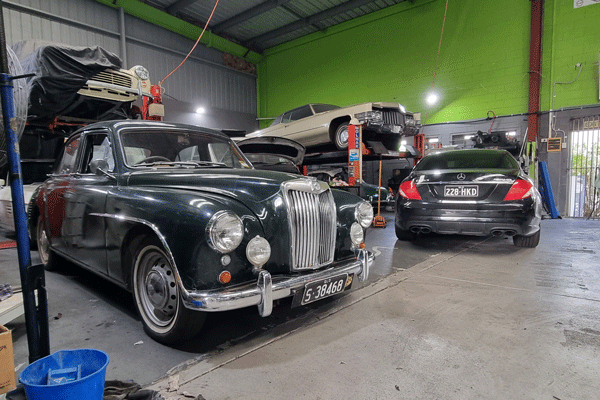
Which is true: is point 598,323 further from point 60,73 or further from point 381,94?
point 381,94

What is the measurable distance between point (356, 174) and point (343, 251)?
13.2 ft

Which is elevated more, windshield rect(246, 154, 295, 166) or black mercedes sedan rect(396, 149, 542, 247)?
windshield rect(246, 154, 295, 166)

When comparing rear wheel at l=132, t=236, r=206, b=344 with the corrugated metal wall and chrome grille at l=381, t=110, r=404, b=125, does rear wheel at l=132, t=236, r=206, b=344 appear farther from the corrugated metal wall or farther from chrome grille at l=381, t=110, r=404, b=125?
the corrugated metal wall

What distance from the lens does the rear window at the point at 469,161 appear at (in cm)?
461

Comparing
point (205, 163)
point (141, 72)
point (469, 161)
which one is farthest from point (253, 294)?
point (141, 72)

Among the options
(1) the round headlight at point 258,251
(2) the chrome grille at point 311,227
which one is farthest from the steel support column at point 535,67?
(1) the round headlight at point 258,251

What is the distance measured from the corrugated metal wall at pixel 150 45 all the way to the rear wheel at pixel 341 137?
8090mm

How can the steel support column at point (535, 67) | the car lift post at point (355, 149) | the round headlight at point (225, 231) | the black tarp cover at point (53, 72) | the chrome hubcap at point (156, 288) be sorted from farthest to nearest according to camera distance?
the steel support column at point (535, 67) → the car lift post at point (355, 149) → the black tarp cover at point (53, 72) → the chrome hubcap at point (156, 288) → the round headlight at point (225, 231)

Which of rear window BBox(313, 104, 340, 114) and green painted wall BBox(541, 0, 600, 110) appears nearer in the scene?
rear window BBox(313, 104, 340, 114)

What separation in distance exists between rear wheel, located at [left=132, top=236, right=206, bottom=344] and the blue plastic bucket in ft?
1.90

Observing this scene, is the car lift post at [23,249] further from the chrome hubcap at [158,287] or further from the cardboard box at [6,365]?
the chrome hubcap at [158,287]

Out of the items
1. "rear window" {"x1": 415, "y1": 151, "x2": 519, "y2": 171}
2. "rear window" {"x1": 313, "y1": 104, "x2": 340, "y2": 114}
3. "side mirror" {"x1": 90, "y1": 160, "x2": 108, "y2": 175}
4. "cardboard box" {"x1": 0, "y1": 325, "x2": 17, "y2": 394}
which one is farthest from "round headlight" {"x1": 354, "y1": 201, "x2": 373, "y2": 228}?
"rear window" {"x1": 313, "y1": 104, "x2": 340, "y2": 114}

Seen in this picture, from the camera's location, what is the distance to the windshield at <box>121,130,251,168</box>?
8.95 feet

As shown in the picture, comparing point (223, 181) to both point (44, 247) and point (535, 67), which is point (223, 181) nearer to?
point (44, 247)
